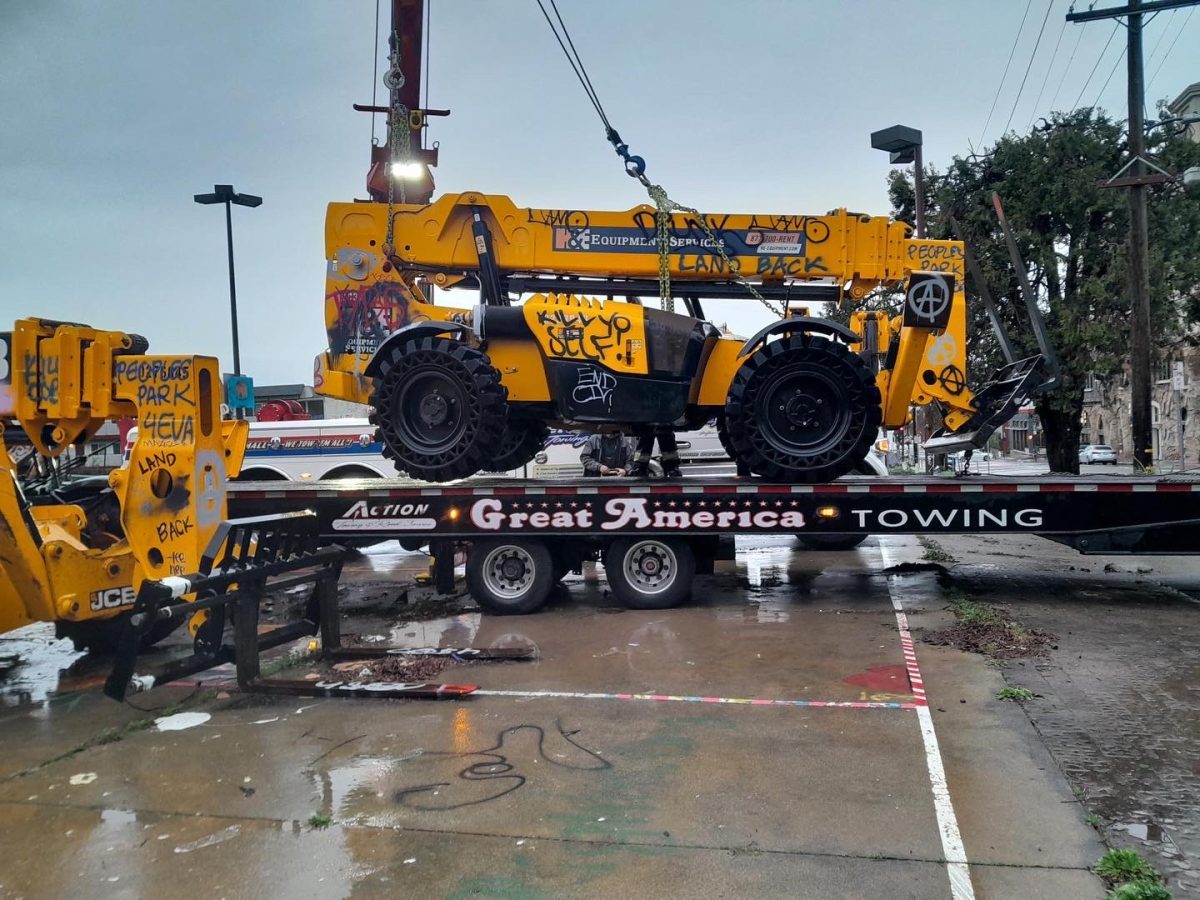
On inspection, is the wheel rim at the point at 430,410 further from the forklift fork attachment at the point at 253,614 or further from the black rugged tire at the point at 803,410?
the black rugged tire at the point at 803,410

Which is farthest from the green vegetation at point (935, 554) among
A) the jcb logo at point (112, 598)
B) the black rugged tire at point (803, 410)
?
the jcb logo at point (112, 598)

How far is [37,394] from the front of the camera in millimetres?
6203

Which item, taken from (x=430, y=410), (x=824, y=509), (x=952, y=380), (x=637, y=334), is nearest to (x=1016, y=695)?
(x=824, y=509)

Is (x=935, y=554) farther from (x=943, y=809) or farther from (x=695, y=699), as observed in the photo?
(x=943, y=809)

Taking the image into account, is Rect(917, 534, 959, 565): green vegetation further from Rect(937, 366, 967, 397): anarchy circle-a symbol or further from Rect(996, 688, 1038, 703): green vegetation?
Rect(996, 688, 1038, 703): green vegetation

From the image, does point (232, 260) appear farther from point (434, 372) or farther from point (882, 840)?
point (882, 840)

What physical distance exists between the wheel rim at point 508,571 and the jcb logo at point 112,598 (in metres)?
3.34

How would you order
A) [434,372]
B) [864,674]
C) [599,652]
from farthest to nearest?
[434,372], [599,652], [864,674]

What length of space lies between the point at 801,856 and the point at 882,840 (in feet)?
1.33

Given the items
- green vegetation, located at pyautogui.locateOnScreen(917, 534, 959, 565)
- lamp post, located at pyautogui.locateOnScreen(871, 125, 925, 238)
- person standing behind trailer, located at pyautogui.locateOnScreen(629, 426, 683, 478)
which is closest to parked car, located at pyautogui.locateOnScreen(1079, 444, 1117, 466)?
lamp post, located at pyautogui.locateOnScreen(871, 125, 925, 238)

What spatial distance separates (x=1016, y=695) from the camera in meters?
5.84

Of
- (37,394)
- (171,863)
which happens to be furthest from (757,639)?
(37,394)

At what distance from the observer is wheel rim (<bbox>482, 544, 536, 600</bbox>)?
8984mm

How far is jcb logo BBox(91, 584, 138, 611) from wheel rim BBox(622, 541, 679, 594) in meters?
4.42
